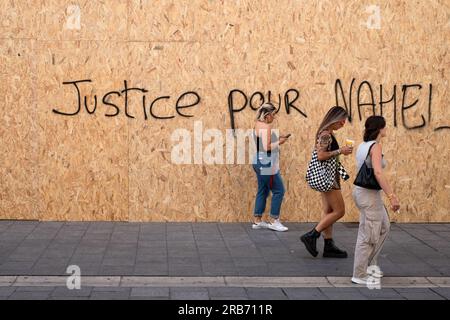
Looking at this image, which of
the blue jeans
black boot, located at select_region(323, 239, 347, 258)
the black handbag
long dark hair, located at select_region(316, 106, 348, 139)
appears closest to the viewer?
the black handbag

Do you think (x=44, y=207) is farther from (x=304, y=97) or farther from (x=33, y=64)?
(x=304, y=97)

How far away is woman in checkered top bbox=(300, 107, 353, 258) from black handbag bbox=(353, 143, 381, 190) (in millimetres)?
893

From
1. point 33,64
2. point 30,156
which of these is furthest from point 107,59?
point 30,156

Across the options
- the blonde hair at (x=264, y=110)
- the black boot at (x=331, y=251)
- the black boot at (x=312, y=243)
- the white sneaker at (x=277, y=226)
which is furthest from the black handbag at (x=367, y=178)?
the white sneaker at (x=277, y=226)

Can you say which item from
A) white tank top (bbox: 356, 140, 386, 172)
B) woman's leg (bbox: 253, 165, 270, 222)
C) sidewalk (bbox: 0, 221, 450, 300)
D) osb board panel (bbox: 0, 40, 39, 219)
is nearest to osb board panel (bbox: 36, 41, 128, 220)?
osb board panel (bbox: 0, 40, 39, 219)

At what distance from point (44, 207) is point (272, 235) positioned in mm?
3215

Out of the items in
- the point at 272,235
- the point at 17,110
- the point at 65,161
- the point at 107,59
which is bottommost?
the point at 272,235

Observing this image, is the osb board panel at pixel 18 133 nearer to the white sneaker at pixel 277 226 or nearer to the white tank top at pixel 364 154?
the white sneaker at pixel 277 226

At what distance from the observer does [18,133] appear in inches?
450

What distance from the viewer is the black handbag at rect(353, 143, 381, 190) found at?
8.21 m

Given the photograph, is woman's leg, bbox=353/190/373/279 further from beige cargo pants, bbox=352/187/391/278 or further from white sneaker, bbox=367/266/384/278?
white sneaker, bbox=367/266/384/278

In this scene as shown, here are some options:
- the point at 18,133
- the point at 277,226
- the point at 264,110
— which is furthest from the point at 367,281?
the point at 18,133

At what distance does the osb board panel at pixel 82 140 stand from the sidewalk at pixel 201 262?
32 cm

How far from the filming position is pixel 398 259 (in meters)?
9.50
